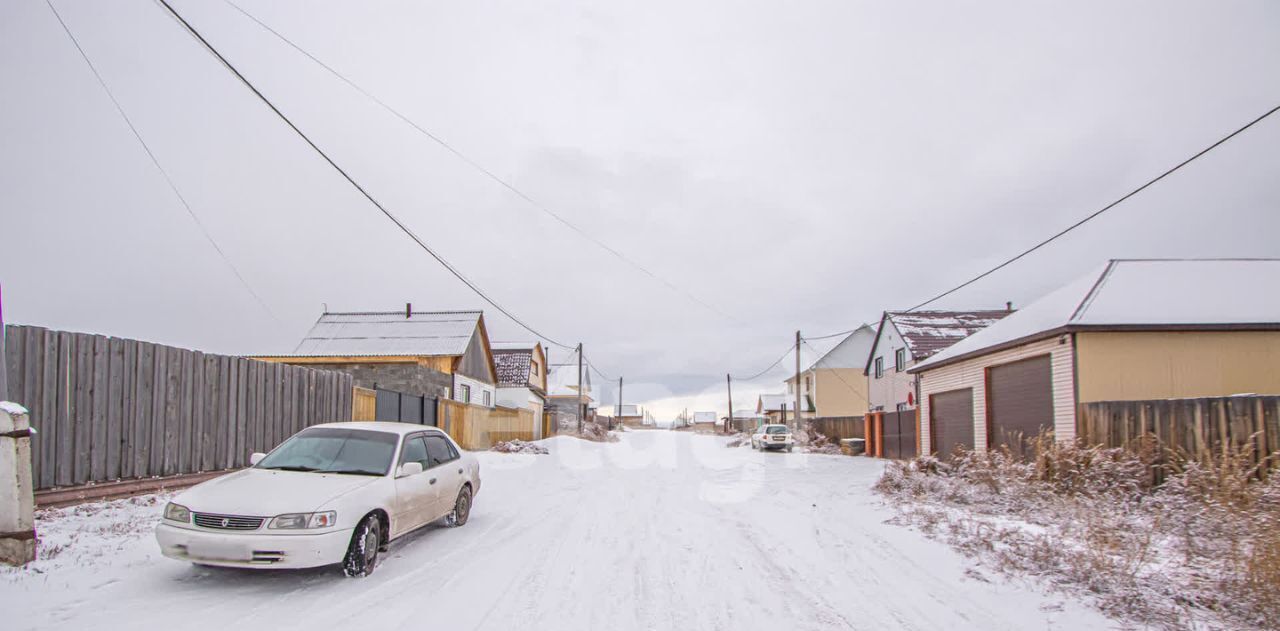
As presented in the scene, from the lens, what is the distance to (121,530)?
767cm

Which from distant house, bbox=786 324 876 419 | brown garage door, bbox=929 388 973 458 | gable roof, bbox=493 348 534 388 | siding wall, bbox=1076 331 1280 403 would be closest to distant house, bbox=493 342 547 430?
gable roof, bbox=493 348 534 388

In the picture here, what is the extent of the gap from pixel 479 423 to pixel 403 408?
327 inches

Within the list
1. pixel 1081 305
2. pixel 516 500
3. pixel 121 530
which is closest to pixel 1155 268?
pixel 1081 305

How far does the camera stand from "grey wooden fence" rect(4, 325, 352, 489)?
8289mm

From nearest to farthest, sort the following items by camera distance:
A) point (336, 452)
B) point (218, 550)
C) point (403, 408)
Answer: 1. point (218, 550)
2. point (336, 452)
3. point (403, 408)

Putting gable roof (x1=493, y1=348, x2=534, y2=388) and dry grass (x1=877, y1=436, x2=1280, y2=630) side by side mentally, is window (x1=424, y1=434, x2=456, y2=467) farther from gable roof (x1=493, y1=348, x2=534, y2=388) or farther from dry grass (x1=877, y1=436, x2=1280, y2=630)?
gable roof (x1=493, y1=348, x2=534, y2=388)

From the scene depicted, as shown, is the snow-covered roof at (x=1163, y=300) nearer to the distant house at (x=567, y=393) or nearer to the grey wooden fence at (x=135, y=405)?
the grey wooden fence at (x=135, y=405)

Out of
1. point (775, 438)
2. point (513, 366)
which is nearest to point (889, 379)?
point (775, 438)

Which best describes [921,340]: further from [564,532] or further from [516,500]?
[564,532]

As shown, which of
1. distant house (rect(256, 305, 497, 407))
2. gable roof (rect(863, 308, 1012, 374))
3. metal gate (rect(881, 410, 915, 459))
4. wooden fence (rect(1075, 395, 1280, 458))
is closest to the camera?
→ wooden fence (rect(1075, 395, 1280, 458))

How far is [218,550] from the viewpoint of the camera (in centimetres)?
588

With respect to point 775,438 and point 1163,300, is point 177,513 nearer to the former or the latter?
point 1163,300

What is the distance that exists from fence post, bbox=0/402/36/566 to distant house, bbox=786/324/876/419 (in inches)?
1983

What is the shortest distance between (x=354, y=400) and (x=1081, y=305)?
16.2 m
